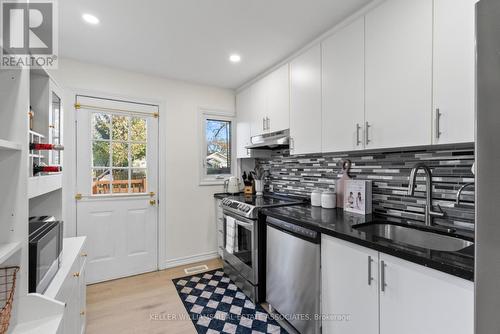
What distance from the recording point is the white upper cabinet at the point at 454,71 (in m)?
1.13

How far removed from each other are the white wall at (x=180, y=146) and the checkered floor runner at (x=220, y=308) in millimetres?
546

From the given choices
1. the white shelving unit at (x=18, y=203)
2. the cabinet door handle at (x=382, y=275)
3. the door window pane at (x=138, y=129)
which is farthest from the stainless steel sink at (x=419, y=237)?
the door window pane at (x=138, y=129)

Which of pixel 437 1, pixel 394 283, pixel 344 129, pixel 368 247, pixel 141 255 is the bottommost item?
pixel 141 255

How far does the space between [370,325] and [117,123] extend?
2927 mm

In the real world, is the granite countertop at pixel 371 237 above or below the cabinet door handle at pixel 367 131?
below

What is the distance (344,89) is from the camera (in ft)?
5.77

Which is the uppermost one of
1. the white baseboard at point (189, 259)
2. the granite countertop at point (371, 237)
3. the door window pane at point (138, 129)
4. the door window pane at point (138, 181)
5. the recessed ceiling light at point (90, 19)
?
the recessed ceiling light at point (90, 19)

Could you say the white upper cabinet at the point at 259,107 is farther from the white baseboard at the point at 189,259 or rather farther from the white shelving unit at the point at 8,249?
the white shelving unit at the point at 8,249

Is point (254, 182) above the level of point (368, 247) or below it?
above

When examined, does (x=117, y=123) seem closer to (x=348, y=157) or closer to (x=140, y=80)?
(x=140, y=80)

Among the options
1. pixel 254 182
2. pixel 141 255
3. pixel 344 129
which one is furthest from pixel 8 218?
pixel 254 182

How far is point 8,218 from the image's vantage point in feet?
2.81

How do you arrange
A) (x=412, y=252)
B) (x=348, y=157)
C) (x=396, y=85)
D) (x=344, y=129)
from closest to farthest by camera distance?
1. (x=412, y=252)
2. (x=396, y=85)
3. (x=344, y=129)
4. (x=348, y=157)

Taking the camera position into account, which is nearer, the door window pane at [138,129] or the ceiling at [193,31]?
the ceiling at [193,31]
